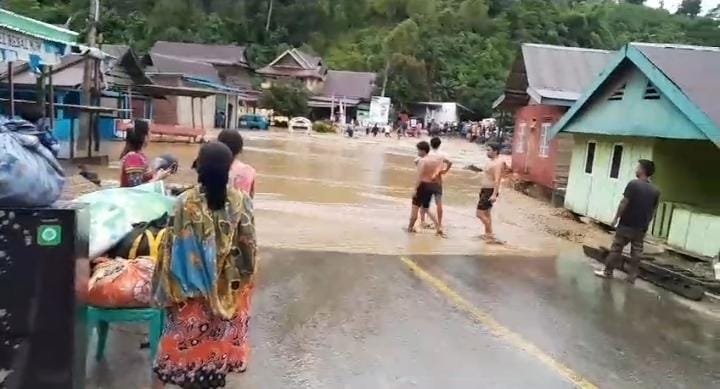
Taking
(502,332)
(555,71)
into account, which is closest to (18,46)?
(502,332)

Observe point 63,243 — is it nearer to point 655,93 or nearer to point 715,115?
point 715,115

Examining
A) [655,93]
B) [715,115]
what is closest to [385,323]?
[715,115]

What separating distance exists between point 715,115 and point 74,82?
17.0m

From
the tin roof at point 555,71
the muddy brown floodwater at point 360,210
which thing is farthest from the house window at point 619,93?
the tin roof at point 555,71

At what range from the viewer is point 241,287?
4.21m

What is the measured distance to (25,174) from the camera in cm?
347

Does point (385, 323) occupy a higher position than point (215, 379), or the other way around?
point (215, 379)

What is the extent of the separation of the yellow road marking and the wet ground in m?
0.02

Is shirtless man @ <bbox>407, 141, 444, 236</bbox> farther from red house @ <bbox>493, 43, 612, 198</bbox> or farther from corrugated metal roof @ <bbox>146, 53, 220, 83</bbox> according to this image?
corrugated metal roof @ <bbox>146, 53, 220, 83</bbox>

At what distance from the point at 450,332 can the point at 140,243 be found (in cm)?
329

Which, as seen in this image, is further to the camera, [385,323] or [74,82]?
[74,82]

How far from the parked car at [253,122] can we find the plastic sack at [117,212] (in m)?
51.5

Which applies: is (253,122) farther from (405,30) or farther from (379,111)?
(405,30)

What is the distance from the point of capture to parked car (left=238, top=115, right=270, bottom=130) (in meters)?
56.9
